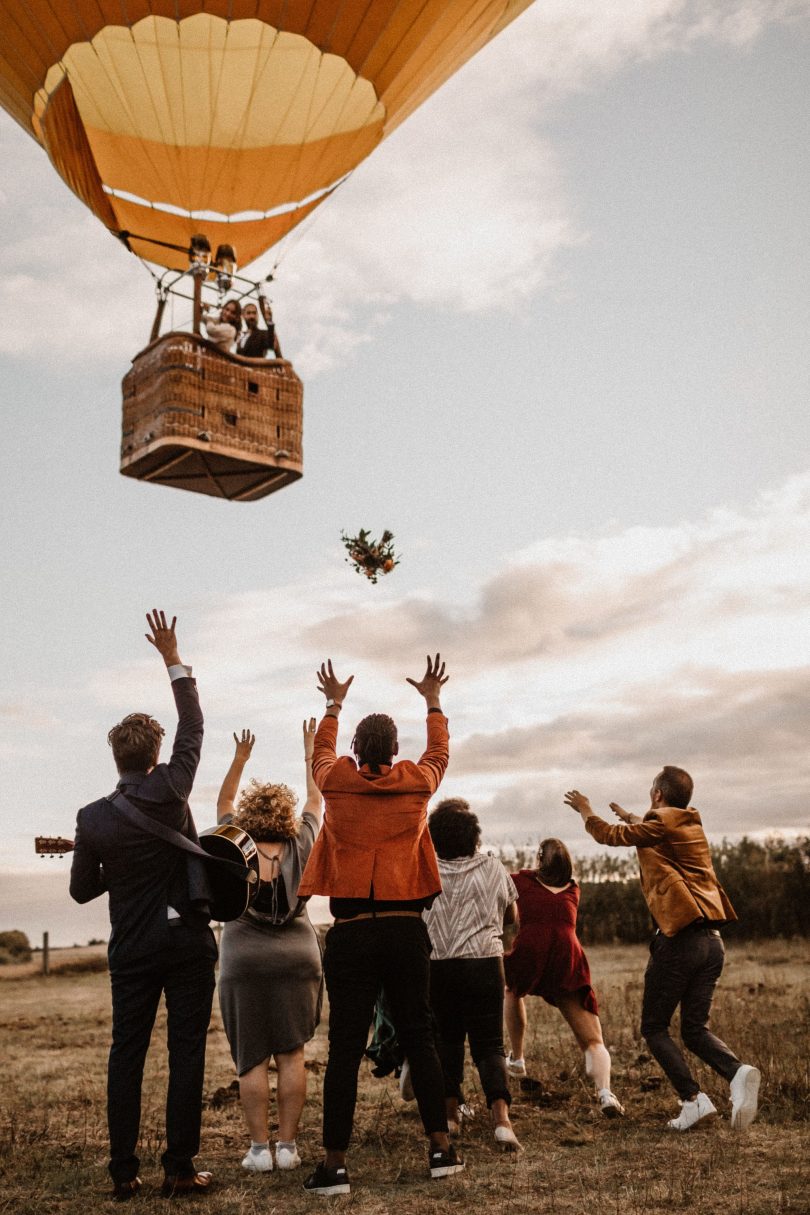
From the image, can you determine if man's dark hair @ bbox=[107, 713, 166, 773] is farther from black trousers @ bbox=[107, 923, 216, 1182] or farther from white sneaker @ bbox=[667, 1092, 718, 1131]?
white sneaker @ bbox=[667, 1092, 718, 1131]

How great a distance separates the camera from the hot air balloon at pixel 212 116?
8.77 meters

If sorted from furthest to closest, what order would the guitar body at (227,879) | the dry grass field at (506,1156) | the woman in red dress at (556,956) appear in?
the woman in red dress at (556,956)
the guitar body at (227,879)
the dry grass field at (506,1156)

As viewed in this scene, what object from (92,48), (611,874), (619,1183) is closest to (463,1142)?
(619,1183)

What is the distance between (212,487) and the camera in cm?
952

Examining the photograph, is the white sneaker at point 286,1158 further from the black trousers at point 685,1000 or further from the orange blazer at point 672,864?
the orange blazer at point 672,864

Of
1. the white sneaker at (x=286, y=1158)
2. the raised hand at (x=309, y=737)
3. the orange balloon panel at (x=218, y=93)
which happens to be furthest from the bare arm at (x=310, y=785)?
the orange balloon panel at (x=218, y=93)

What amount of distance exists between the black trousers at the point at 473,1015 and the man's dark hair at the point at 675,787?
131 centimetres

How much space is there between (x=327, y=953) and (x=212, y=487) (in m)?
4.98

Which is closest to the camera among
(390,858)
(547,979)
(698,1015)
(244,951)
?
(390,858)

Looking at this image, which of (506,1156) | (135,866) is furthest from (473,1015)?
(135,866)

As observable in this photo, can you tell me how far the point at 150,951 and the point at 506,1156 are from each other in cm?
209

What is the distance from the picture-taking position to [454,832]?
6.49 metres

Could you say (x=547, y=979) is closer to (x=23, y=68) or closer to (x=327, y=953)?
(x=327, y=953)

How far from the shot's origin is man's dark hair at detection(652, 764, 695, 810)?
21.8ft
